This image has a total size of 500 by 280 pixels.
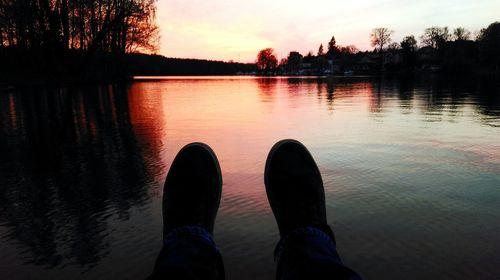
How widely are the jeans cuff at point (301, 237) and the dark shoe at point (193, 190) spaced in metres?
0.48

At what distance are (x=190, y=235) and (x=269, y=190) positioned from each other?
0.85m

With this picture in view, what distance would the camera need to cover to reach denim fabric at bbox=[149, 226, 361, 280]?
1.20 metres

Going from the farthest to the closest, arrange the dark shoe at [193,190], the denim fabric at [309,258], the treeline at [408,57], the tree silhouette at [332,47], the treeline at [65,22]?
the tree silhouette at [332,47] < the treeline at [408,57] < the treeline at [65,22] < the dark shoe at [193,190] < the denim fabric at [309,258]

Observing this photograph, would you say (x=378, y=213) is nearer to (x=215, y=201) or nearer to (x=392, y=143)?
(x=215, y=201)

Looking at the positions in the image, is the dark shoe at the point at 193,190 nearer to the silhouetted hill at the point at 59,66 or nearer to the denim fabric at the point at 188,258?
the denim fabric at the point at 188,258

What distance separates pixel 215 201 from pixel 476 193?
240 centimetres

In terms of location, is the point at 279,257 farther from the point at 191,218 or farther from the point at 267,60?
the point at 267,60

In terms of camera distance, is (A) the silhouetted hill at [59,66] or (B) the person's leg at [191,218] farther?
(A) the silhouetted hill at [59,66]

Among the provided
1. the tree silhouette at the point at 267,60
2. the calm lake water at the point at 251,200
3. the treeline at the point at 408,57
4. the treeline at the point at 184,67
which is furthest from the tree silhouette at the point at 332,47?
the calm lake water at the point at 251,200

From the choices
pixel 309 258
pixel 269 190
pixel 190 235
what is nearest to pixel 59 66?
pixel 269 190

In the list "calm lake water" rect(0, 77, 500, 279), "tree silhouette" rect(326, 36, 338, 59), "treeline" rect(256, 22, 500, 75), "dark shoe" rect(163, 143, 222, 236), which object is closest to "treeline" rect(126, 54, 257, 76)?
"treeline" rect(256, 22, 500, 75)

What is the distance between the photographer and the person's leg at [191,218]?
4.19 ft

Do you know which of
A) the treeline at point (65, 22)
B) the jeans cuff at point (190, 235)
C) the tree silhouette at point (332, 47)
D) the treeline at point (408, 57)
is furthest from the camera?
the tree silhouette at point (332, 47)

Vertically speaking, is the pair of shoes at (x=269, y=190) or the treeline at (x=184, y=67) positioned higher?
the treeline at (x=184, y=67)
